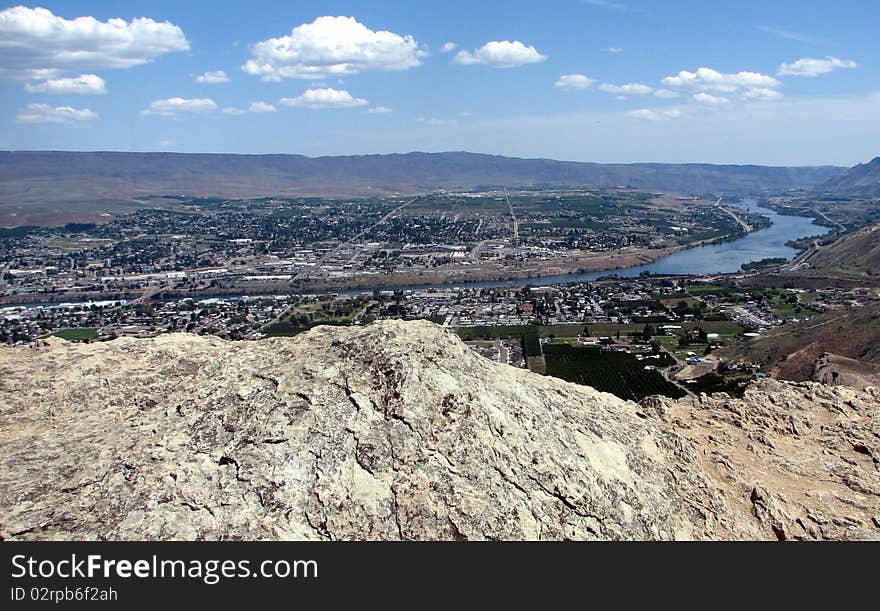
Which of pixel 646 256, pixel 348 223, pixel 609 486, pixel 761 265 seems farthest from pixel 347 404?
pixel 348 223

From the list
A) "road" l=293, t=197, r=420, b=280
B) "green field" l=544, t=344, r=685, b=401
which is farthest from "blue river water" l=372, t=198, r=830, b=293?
"green field" l=544, t=344, r=685, b=401

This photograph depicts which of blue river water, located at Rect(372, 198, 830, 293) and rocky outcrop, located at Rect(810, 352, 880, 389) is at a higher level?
rocky outcrop, located at Rect(810, 352, 880, 389)

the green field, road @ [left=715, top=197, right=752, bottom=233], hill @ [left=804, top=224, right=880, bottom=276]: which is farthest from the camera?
road @ [left=715, top=197, right=752, bottom=233]

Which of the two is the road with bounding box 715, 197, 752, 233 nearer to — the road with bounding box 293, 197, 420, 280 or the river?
the river

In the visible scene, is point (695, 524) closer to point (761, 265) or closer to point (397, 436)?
point (397, 436)

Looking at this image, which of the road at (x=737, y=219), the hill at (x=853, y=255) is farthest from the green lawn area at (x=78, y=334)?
the road at (x=737, y=219)

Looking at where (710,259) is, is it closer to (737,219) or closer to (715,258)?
(715,258)
